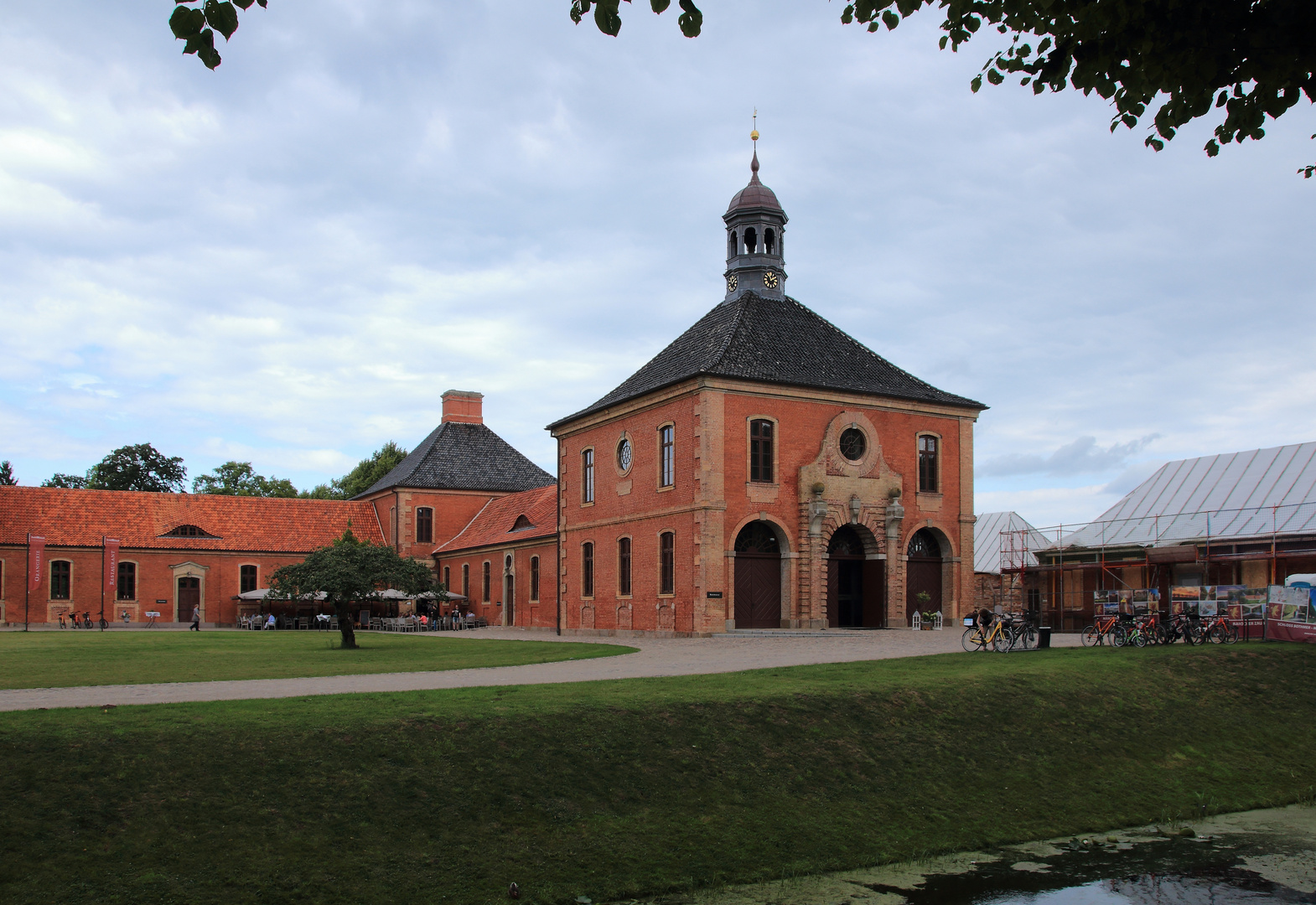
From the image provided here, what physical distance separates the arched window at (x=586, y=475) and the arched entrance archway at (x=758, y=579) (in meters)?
7.90

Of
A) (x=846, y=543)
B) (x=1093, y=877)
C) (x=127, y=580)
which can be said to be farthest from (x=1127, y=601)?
(x=127, y=580)

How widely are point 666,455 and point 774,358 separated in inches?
169

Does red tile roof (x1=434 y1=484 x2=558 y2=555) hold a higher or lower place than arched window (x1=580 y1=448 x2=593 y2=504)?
lower

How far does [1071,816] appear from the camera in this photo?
484 inches

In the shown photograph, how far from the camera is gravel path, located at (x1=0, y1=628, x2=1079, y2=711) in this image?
1382 centimetres

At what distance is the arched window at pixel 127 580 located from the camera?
51375 millimetres

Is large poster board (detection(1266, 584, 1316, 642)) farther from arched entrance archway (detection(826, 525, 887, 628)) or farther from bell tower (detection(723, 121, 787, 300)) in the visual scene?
bell tower (detection(723, 121, 787, 300))

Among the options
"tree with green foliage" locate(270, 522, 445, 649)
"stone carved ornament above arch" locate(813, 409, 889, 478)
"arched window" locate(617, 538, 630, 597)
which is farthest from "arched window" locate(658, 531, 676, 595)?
"tree with green foliage" locate(270, 522, 445, 649)

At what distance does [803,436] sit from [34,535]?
36109 mm

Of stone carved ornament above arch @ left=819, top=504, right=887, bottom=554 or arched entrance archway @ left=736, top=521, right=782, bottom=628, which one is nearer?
arched entrance archway @ left=736, top=521, right=782, bottom=628

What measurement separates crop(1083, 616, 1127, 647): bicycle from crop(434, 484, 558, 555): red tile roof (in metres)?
21.7

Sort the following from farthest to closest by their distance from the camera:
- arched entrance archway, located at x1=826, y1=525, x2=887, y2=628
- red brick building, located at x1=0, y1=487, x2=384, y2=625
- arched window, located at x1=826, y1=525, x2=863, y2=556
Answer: red brick building, located at x1=0, y1=487, x2=384, y2=625
arched window, located at x1=826, y1=525, x2=863, y2=556
arched entrance archway, located at x1=826, y1=525, x2=887, y2=628

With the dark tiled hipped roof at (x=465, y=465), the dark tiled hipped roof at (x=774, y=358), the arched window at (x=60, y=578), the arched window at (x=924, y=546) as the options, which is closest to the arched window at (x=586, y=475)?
the dark tiled hipped roof at (x=774, y=358)

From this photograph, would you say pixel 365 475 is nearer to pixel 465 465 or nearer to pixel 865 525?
pixel 465 465
